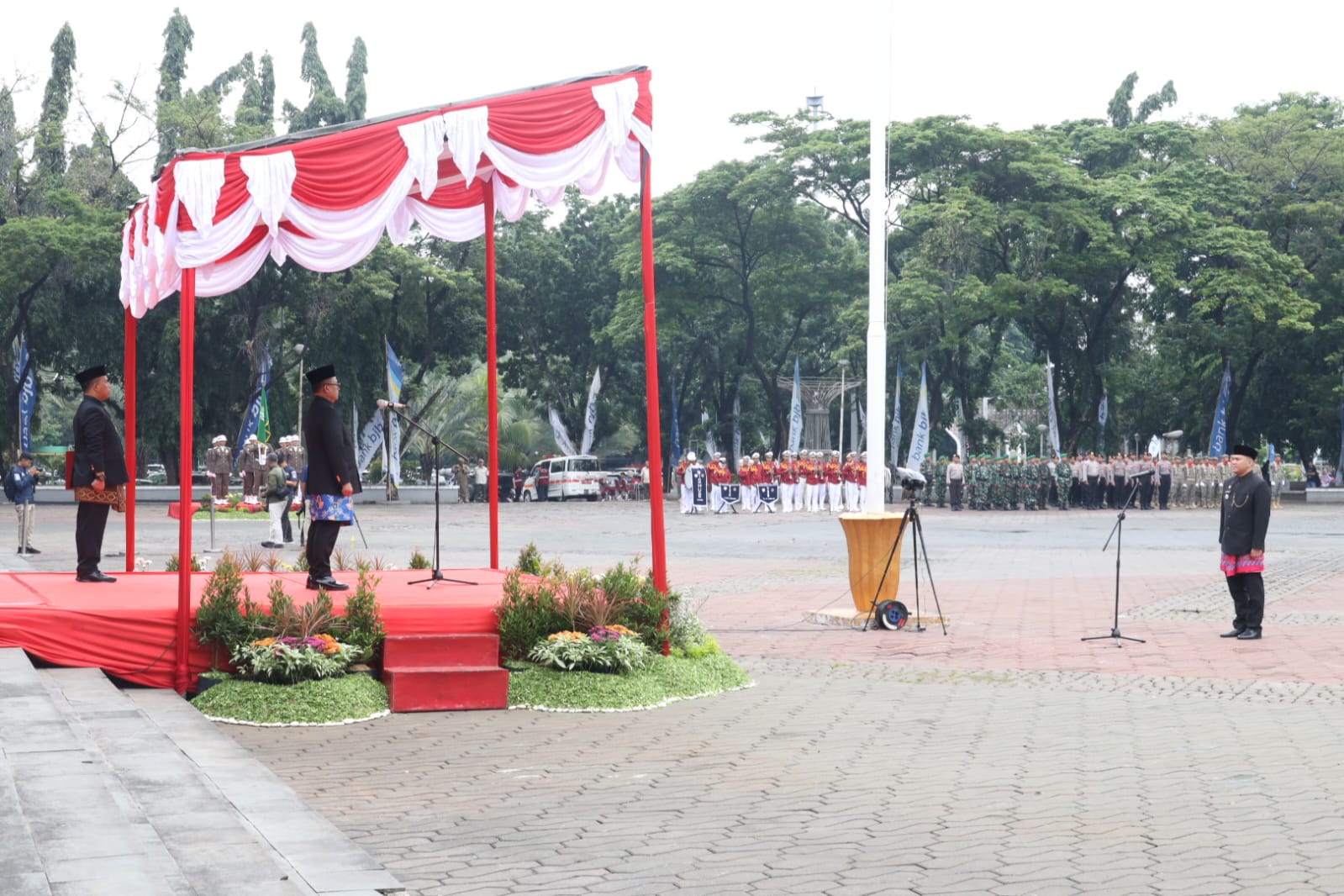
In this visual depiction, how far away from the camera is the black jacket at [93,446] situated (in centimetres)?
1105

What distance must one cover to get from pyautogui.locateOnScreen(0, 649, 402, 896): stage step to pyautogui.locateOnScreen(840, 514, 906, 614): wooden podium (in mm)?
7076

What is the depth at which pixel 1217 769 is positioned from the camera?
7.50 meters

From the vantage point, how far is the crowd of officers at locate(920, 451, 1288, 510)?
40344 mm

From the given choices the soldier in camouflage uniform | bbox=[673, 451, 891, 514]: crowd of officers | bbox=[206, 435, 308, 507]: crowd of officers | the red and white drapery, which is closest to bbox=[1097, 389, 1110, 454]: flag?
the soldier in camouflage uniform

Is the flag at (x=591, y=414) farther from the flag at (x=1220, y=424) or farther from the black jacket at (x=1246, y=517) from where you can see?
the black jacket at (x=1246, y=517)

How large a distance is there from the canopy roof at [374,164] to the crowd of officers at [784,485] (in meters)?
27.7

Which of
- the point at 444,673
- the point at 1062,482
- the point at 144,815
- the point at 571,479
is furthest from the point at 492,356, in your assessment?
A: the point at 571,479

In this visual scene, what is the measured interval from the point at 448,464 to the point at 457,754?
63781 mm

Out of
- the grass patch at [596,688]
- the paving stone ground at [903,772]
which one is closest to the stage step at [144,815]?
the paving stone ground at [903,772]

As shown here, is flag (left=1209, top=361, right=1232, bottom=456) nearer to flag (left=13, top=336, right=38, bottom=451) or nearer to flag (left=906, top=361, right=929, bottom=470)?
flag (left=906, top=361, right=929, bottom=470)

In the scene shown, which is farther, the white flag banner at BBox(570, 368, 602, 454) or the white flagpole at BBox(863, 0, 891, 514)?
the white flag banner at BBox(570, 368, 602, 454)

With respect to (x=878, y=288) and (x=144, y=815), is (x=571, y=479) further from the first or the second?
(x=144, y=815)

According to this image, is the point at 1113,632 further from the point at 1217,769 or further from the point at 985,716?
the point at 1217,769

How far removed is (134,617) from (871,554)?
6.87 m
